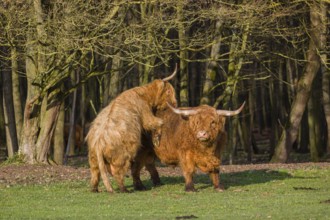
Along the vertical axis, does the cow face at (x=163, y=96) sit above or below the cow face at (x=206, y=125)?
above

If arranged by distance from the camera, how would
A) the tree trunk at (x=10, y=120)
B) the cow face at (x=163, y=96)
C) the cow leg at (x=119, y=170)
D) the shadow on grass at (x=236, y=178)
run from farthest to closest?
the tree trunk at (x=10, y=120) < the shadow on grass at (x=236, y=178) < the cow face at (x=163, y=96) < the cow leg at (x=119, y=170)

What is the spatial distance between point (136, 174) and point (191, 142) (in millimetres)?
1435

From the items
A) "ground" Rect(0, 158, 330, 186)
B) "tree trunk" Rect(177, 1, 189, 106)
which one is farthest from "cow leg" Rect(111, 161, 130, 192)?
"tree trunk" Rect(177, 1, 189, 106)

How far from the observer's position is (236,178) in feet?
74.4

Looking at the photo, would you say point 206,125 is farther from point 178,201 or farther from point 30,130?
point 30,130

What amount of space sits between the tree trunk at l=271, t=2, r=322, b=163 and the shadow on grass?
6.89 m

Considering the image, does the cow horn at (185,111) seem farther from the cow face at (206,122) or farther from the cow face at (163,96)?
the cow face at (163,96)

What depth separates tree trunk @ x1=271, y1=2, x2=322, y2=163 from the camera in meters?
30.2

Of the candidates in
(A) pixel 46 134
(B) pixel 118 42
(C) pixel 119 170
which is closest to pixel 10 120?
(A) pixel 46 134

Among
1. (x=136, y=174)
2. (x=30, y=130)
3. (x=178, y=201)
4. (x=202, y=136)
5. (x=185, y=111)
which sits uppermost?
(x=185, y=111)

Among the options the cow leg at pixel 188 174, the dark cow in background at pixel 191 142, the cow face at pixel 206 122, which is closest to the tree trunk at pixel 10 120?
the dark cow in background at pixel 191 142

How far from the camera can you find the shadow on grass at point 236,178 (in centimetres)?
2127

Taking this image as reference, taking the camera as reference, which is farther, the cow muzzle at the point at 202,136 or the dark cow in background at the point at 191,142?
the dark cow in background at the point at 191,142

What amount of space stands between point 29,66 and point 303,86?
8.99 metres
